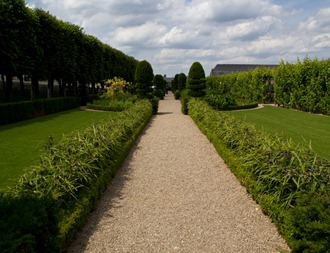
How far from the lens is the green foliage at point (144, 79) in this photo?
71.8 ft

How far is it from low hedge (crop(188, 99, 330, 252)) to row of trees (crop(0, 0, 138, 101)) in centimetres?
1457

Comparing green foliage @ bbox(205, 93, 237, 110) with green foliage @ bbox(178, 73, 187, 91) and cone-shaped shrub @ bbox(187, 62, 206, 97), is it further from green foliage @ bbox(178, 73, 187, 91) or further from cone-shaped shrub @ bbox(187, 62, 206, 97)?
green foliage @ bbox(178, 73, 187, 91)

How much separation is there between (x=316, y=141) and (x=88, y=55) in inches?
976

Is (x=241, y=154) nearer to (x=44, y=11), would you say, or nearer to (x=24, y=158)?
(x=24, y=158)

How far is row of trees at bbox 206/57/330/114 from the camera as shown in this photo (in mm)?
18219

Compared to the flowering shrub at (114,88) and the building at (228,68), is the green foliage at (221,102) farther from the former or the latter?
the building at (228,68)

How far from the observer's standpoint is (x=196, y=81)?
2297 centimetres

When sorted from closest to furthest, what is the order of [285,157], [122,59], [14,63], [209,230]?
[209,230]
[285,157]
[14,63]
[122,59]

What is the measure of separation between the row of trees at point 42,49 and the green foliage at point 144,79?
642 centimetres

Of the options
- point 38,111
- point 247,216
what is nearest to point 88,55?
point 38,111

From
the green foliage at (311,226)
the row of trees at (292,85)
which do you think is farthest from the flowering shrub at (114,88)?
the green foliage at (311,226)

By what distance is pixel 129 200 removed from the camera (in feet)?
18.1

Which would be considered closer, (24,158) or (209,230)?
(209,230)

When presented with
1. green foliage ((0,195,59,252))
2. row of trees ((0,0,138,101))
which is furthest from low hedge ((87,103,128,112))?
green foliage ((0,195,59,252))
